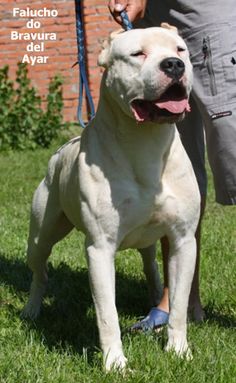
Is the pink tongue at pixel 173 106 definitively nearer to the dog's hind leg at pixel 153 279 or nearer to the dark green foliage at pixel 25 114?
the dog's hind leg at pixel 153 279

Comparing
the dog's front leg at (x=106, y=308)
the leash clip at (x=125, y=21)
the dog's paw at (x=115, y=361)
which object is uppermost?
the leash clip at (x=125, y=21)

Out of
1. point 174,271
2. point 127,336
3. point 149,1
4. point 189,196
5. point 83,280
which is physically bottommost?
point 83,280

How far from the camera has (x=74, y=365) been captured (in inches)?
139

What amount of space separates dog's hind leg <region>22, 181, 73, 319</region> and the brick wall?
5.89m

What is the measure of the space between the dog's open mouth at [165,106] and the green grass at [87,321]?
1.06 metres

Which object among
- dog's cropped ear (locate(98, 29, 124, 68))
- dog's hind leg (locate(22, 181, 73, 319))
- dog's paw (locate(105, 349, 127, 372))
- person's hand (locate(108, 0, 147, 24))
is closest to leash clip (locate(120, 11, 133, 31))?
person's hand (locate(108, 0, 147, 24))

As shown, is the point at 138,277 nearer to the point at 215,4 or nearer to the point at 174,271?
the point at 174,271

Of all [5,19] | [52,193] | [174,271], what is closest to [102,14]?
[5,19]

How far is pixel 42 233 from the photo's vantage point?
167 inches

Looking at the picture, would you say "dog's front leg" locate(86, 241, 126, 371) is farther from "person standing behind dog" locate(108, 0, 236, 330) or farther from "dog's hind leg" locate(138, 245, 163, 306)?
"dog's hind leg" locate(138, 245, 163, 306)

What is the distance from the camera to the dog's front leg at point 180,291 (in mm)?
3572

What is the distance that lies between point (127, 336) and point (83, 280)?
4.39 feet

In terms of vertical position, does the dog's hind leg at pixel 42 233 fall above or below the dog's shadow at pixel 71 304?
above

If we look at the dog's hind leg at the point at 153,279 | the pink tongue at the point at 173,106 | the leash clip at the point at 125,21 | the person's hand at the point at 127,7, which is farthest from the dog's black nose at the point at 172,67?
the dog's hind leg at the point at 153,279
